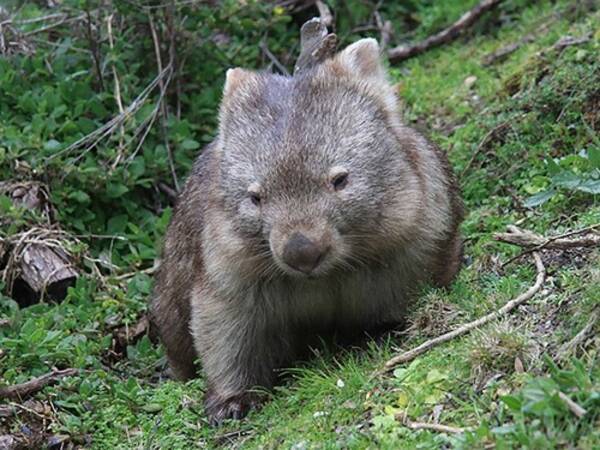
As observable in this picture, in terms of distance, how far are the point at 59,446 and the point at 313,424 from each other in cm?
153

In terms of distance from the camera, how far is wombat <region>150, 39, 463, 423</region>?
5.01m

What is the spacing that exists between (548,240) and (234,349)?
5.11 ft

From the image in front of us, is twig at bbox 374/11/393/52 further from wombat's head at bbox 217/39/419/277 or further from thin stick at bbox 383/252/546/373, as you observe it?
thin stick at bbox 383/252/546/373

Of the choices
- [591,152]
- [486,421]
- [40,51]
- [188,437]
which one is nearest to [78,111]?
[40,51]

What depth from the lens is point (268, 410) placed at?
5461 mm

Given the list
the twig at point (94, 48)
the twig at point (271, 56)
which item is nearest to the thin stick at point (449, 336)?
the twig at point (94, 48)

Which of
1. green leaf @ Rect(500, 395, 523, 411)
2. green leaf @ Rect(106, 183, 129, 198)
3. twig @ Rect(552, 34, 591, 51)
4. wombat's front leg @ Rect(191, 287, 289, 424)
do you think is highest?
twig @ Rect(552, 34, 591, 51)

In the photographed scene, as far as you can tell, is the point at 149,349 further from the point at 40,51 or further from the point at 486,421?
the point at 486,421

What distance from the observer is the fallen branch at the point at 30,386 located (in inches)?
229

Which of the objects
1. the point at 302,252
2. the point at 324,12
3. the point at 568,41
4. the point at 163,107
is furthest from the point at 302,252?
the point at 324,12

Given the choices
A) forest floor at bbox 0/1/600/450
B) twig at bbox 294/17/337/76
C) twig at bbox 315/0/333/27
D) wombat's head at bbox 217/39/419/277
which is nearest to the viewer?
forest floor at bbox 0/1/600/450

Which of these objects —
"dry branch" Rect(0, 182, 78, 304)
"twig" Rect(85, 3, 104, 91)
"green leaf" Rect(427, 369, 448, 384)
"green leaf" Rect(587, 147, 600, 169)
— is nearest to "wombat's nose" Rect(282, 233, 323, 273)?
"green leaf" Rect(427, 369, 448, 384)

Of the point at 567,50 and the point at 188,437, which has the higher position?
the point at 567,50

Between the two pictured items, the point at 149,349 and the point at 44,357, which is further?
the point at 149,349
